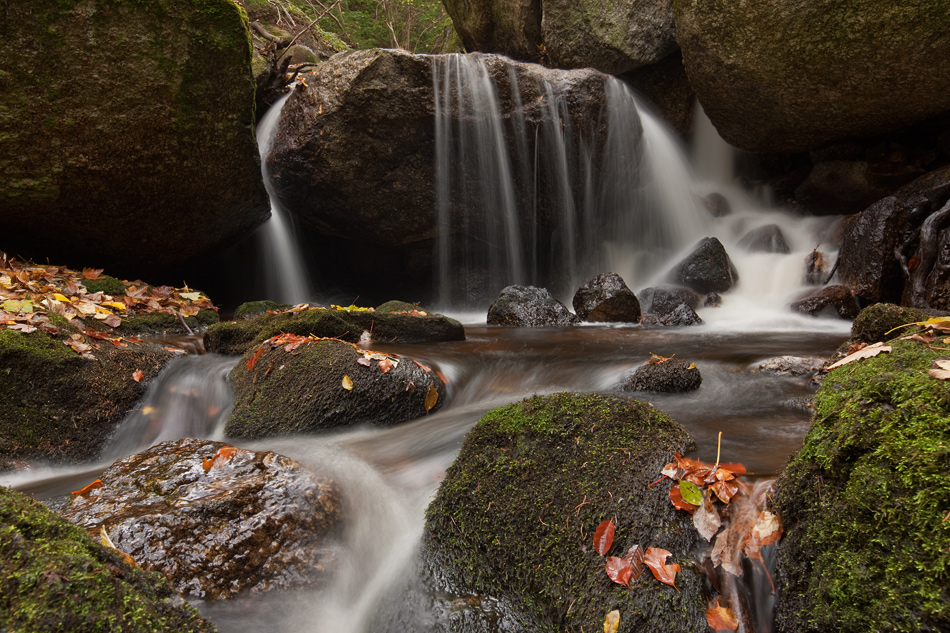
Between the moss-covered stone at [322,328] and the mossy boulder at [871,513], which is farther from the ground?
the moss-covered stone at [322,328]

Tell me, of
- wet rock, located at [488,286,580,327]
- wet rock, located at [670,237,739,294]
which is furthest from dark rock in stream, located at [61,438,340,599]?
wet rock, located at [670,237,739,294]

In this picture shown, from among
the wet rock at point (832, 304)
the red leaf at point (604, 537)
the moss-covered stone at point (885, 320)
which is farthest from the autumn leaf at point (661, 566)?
the wet rock at point (832, 304)

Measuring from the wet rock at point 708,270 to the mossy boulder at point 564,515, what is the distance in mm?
8253

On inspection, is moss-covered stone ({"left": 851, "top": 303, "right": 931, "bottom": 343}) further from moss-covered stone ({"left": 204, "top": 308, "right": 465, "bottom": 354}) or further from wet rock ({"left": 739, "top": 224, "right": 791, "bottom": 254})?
wet rock ({"left": 739, "top": 224, "right": 791, "bottom": 254})

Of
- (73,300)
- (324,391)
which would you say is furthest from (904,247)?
(73,300)

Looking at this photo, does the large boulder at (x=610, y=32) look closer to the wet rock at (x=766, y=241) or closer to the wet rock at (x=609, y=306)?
the wet rock at (x=766, y=241)

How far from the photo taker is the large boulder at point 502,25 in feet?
39.5

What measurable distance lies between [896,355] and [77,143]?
7615mm

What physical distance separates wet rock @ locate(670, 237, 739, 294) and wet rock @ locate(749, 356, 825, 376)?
17.4ft

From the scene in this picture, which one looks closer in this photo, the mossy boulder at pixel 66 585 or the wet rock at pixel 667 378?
the mossy boulder at pixel 66 585

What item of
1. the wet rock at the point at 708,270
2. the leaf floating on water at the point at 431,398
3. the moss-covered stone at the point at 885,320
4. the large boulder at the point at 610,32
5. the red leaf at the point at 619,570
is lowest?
the red leaf at the point at 619,570

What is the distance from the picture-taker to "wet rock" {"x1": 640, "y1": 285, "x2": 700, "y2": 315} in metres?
8.94

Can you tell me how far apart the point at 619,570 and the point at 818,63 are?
858 centimetres

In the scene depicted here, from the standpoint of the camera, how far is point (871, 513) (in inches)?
55.4
